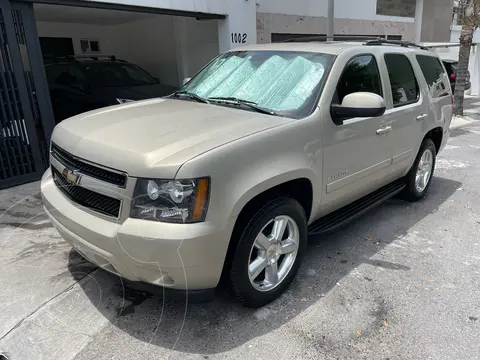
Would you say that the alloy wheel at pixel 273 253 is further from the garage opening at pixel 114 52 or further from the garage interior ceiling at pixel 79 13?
the garage interior ceiling at pixel 79 13

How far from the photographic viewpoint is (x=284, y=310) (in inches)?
114

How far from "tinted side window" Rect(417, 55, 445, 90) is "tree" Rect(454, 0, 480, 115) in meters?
7.32

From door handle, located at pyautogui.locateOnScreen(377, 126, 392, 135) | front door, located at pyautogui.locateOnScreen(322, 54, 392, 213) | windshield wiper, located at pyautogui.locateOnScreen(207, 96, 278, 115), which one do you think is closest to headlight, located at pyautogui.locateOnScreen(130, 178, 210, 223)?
windshield wiper, located at pyautogui.locateOnScreen(207, 96, 278, 115)

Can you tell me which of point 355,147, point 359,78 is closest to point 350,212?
point 355,147

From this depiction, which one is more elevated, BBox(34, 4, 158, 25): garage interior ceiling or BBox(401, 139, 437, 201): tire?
BBox(34, 4, 158, 25): garage interior ceiling

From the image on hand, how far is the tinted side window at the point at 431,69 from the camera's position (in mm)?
4664

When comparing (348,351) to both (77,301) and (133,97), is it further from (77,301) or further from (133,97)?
(133,97)

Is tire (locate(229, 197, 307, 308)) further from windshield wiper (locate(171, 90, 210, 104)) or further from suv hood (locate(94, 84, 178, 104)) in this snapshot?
suv hood (locate(94, 84, 178, 104))

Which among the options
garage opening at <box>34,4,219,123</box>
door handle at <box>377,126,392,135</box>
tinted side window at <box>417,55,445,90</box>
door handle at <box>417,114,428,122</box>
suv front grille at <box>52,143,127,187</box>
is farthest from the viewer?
garage opening at <box>34,4,219,123</box>

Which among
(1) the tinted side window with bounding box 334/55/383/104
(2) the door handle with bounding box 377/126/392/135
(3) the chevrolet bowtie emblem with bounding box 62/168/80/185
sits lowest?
(2) the door handle with bounding box 377/126/392/135

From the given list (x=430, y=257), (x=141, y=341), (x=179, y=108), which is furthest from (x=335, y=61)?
(x=141, y=341)

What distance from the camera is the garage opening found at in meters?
8.12

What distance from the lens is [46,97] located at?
18.4 feet

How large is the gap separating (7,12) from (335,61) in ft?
14.1
